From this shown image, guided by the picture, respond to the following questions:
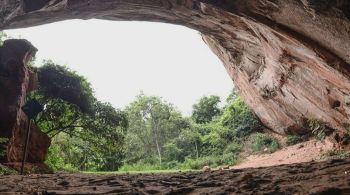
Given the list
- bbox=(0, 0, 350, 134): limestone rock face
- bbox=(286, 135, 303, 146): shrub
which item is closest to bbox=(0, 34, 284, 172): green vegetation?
bbox=(286, 135, 303, 146): shrub

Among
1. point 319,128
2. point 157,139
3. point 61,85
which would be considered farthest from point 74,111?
point 157,139

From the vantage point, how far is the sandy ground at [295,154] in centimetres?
1734

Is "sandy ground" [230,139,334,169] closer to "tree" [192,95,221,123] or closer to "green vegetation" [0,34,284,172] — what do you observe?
"green vegetation" [0,34,284,172]

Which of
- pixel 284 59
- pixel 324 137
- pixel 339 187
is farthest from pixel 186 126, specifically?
pixel 339 187

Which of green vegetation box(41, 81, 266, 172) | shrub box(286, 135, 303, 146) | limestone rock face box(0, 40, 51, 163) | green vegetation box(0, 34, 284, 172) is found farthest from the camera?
shrub box(286, 135, 303, 146)

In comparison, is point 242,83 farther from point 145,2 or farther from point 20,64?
point 20,64

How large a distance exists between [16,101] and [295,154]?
15.1 m

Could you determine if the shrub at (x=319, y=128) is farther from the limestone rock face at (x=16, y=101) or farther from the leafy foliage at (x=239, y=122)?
the limestone rock face at (x=16, y=101)

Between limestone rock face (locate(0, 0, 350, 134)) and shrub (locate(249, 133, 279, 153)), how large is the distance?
2.39 metres

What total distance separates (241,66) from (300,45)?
29.4ft

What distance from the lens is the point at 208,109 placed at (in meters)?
38.4

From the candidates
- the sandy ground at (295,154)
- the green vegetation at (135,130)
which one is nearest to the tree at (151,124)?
the green vegetation at (135,130)

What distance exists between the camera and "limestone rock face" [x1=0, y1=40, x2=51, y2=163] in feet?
37.9

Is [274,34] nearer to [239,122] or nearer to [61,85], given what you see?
[61,85]
